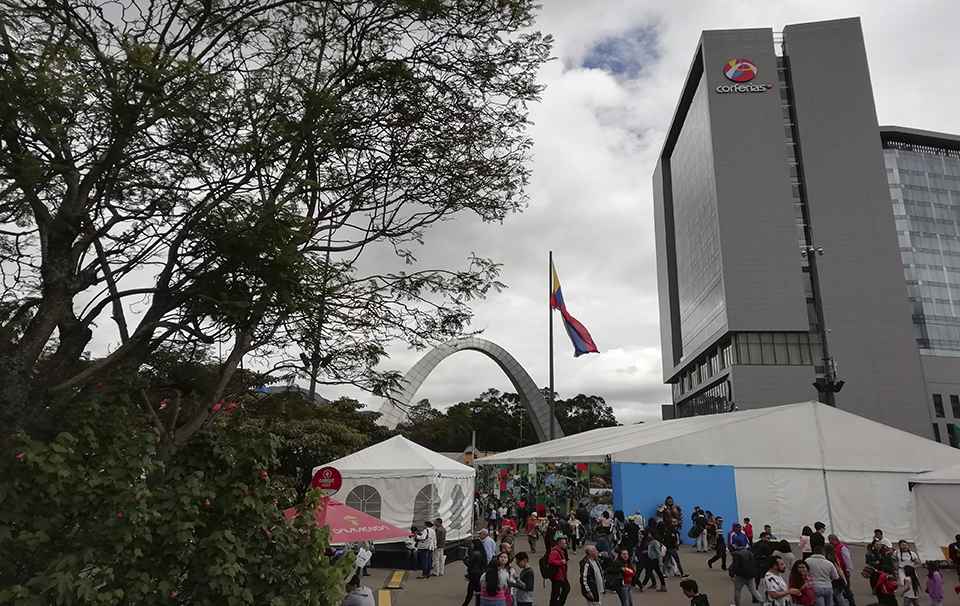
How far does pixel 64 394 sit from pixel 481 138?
5035 mm

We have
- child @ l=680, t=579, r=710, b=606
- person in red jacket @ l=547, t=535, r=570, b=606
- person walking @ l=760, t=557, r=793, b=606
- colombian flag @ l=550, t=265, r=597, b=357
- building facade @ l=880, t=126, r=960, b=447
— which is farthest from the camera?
building facade @ l=880, t=126, r=960, b=447

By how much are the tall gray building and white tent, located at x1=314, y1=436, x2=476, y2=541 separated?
147 feet

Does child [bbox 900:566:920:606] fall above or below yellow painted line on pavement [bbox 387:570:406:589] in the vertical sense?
above

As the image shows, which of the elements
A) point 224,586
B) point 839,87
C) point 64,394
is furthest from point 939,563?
point 839,87

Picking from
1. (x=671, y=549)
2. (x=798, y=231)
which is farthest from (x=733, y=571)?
(x=798, y=231)

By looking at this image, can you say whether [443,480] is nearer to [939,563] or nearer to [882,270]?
[939,563]

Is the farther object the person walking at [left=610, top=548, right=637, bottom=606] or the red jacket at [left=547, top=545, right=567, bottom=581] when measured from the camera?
the red jacket at [left=547, top=545, right=567, bottom=581]

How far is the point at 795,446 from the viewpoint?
20.5 meters

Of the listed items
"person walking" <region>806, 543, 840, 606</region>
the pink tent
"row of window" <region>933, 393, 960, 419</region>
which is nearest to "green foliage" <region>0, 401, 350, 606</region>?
the pink tent

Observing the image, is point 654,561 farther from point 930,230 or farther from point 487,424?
point 930,230

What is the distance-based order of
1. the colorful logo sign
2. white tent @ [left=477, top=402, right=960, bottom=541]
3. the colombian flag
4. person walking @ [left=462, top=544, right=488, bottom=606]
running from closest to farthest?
person walking @ [left=462, top=544, right=488, bottom=606] < white tent @ [left=477, top=402, right=960, bottom=541] < the colombian flag < the colorful logo sign

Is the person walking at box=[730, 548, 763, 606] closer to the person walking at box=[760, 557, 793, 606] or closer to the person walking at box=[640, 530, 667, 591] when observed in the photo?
the person walking at box=[760, 557, 793, 606]

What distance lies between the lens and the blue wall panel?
1916 cm

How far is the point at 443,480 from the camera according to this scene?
18719 mm
